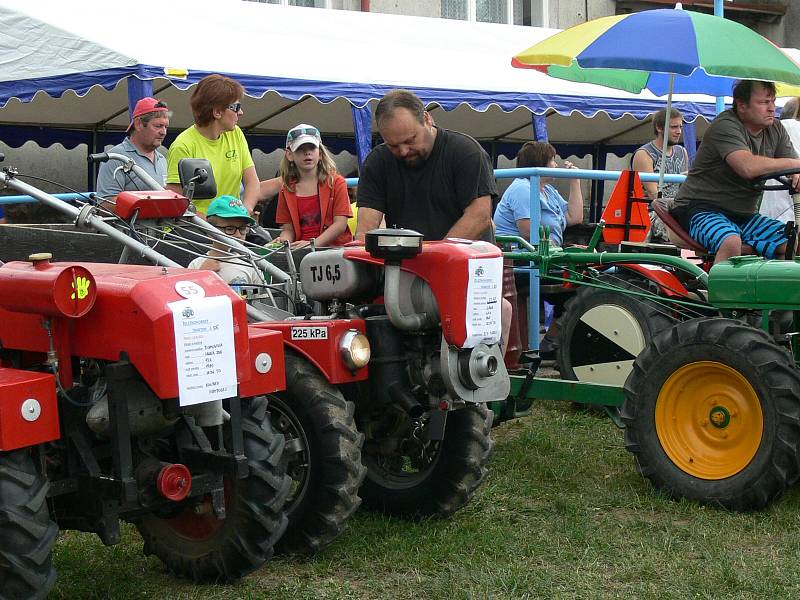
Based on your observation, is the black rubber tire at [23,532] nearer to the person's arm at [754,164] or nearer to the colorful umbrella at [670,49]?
the person's arm at [754,164]

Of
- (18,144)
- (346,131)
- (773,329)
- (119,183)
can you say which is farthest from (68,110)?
(773,329)

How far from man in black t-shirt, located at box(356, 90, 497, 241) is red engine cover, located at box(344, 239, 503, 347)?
25.4 inches

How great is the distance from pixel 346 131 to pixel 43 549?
35.1 ft

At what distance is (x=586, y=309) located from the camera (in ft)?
22.5

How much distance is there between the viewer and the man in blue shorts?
6.01 meters

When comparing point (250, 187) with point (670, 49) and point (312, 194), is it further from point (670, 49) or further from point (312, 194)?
point (670, 49)

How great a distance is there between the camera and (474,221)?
5.14 metres

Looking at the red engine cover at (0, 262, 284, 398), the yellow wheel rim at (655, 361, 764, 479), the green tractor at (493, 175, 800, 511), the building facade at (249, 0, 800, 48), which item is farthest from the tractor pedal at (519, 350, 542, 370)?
the building facade at (249, 0, 800, 48)

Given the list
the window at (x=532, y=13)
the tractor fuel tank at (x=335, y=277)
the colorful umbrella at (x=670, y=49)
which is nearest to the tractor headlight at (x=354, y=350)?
the tractor fuel tank at (x=335, y=277)

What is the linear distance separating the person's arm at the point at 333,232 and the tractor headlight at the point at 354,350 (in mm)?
2116

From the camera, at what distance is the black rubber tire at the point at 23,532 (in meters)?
3.39

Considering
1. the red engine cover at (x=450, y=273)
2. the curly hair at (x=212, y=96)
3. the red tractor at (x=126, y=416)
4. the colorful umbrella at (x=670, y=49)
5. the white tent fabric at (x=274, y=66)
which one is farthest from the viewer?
the white tent fabric at (x=274, y=66)

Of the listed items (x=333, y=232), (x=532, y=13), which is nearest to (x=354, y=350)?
(x=333, y=232)

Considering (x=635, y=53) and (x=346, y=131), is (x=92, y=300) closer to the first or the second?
(x=635, y=53)
